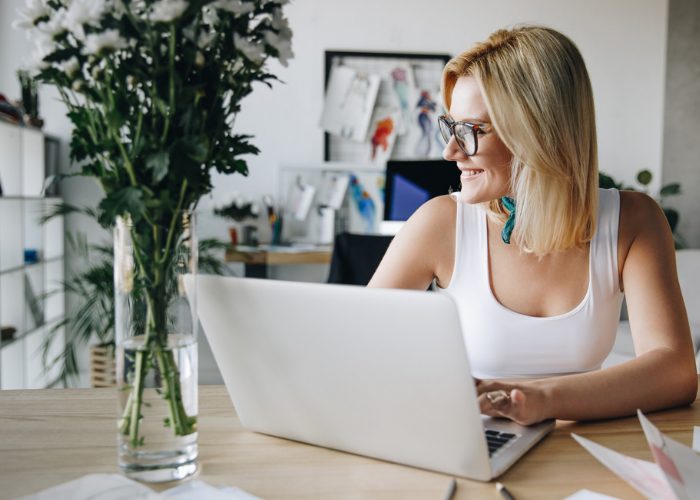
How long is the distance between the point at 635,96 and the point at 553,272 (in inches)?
141

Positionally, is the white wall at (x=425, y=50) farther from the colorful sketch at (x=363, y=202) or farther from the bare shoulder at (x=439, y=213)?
the bare shoulder at (x=439, y=213)

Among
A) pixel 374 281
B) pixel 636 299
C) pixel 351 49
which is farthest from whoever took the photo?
pixel 351 49

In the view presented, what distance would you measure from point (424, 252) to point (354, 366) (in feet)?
2.22

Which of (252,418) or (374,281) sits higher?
(374,281)

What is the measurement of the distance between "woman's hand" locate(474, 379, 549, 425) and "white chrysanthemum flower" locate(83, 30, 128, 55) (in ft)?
2.01

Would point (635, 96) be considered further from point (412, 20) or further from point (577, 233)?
point (577, 233)

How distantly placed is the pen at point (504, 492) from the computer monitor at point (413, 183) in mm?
2698

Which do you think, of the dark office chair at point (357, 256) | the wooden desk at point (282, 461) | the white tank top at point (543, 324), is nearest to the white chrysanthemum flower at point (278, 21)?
the wooden desk at point (282, 461)

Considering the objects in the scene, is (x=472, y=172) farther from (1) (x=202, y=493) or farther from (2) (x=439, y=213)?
(1) (x=202, y=493)

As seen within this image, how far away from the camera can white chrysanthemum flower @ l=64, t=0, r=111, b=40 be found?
0.70m

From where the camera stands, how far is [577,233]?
1.35 m

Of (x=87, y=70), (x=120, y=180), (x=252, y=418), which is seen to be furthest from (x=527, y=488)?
(x=87, y=70)

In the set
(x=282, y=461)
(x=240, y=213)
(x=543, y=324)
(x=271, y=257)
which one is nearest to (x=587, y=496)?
(x=282, y=461)

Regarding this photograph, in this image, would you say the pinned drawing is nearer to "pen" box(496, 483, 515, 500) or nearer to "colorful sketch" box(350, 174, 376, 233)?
"colorful sketch" box(350, 174, 376, 233)
